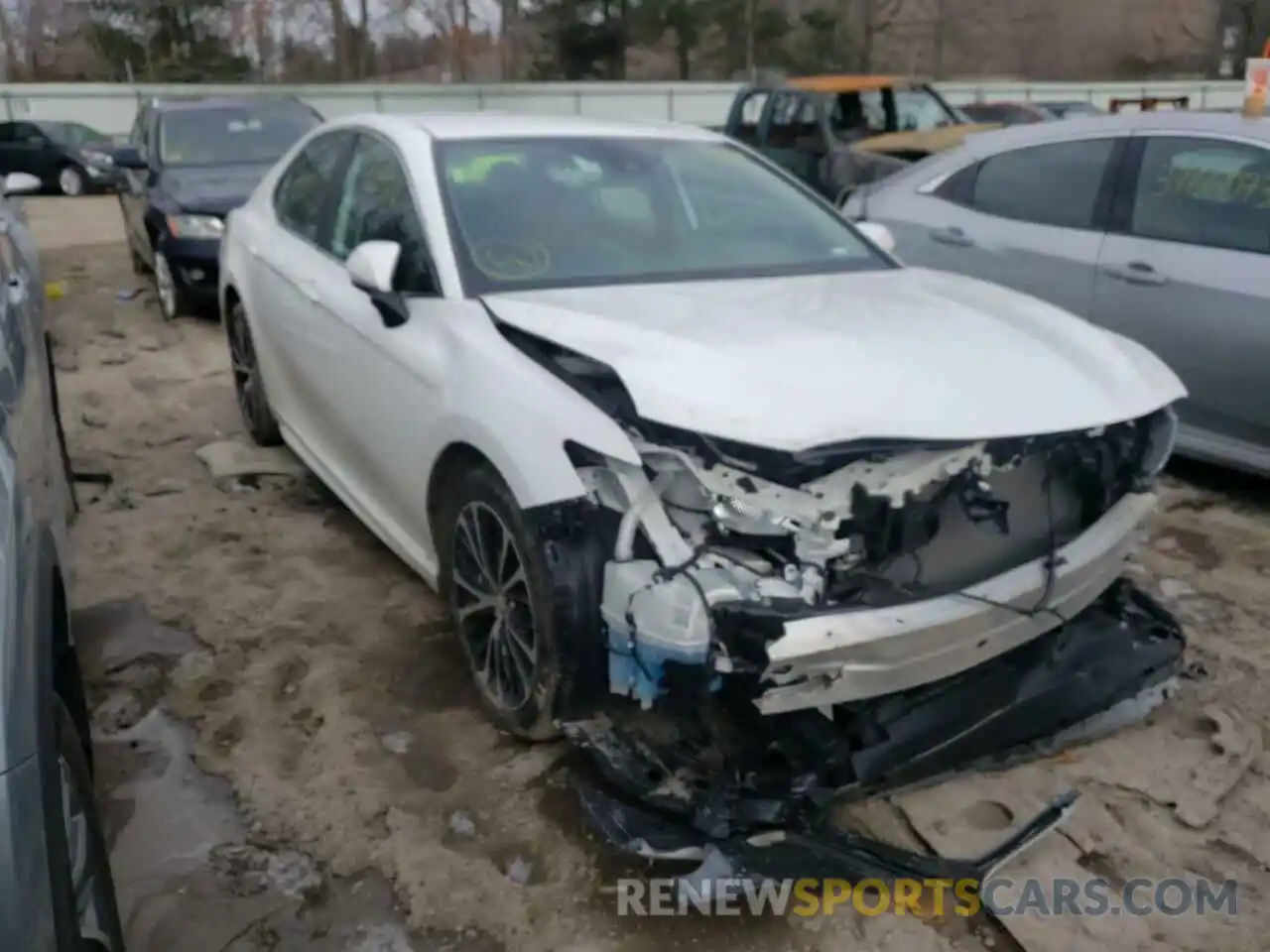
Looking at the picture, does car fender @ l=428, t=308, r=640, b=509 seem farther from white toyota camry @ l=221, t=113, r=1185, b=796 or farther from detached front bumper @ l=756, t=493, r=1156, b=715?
detached front bumper @ l=756, t=493, r=1156, b=715

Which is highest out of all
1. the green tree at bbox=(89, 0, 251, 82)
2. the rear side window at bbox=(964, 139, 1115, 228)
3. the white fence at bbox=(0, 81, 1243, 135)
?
the green tree at bbox=(89, 0, 251, 82)

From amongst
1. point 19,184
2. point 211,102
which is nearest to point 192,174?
point 211,102

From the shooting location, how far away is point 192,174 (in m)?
8.68

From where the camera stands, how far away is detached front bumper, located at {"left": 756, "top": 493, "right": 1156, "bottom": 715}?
2.55 m

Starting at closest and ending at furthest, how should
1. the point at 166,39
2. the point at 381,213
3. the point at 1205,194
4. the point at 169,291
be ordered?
the point at 381,213
the point at 1205,194
the point at 169,291
the point at 166,39

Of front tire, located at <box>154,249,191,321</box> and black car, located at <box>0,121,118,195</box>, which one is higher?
black car, located at <box>0,121,118,195</box>

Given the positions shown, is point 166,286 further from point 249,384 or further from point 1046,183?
point 1046,183

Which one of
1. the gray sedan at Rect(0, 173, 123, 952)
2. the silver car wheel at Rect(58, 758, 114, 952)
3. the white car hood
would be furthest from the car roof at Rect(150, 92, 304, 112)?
the silver car wheel at Rect(58, 758, 114, 952)

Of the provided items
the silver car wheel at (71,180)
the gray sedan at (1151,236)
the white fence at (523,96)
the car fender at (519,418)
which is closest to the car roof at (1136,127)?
the gray sedan at (1151,236)

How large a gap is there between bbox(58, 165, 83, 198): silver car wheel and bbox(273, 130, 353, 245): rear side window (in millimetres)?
18417

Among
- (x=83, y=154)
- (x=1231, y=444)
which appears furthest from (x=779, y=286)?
(x=83, y=154)

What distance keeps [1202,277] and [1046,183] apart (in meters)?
0.99

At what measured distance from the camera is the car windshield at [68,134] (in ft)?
69.2

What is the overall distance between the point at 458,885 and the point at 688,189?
244 cm
